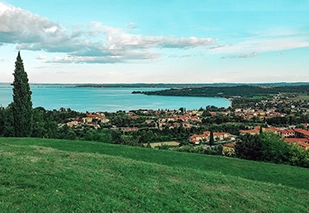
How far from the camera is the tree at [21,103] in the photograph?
2442 centimetres

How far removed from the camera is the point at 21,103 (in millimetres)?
24406

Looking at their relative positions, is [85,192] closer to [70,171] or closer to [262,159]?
[70,171]

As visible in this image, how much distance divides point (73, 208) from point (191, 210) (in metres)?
2.71

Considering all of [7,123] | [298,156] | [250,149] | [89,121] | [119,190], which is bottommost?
[89,121]

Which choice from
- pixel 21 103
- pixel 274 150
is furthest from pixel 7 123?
pixel 274 150

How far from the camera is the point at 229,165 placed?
1700cm

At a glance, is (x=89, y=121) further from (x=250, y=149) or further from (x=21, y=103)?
(x=250, y=149)

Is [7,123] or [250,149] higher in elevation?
[7,123]

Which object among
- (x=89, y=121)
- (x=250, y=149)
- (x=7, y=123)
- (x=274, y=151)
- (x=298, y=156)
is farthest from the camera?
(x=89, y=121)

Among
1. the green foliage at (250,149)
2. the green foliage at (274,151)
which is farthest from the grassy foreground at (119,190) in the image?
the green foliage at (250,149)

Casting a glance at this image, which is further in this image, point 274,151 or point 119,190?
point 274,151

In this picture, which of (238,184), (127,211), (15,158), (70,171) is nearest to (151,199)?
(127,211)

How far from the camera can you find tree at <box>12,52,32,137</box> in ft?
80.1

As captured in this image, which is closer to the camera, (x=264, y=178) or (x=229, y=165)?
(x=264, y=178)
